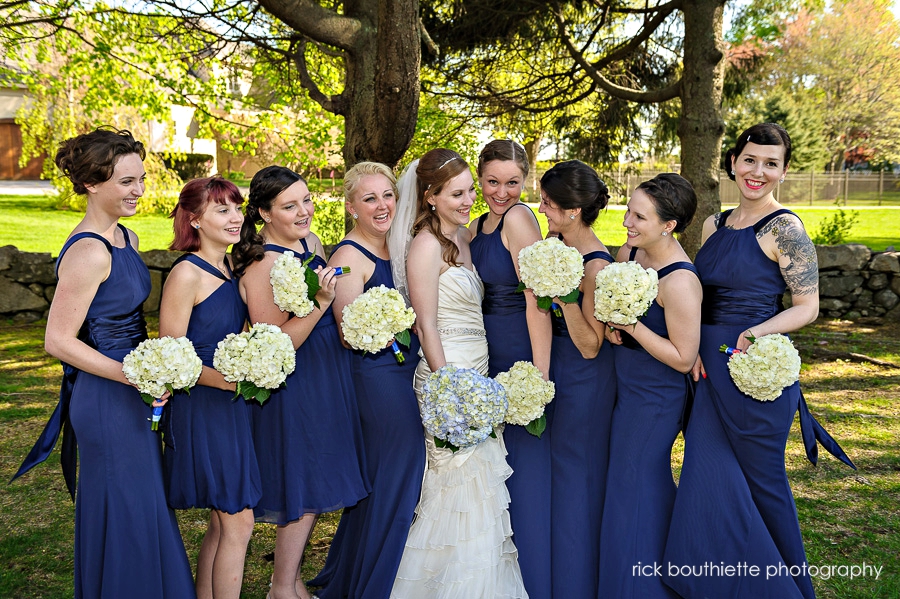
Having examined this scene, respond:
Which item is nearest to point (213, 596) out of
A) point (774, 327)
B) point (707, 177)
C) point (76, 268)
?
point (76, 268)

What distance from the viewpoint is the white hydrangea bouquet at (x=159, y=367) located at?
3.47m

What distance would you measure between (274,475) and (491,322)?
61.5 inches

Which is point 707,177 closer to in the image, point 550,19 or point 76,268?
point 550,19

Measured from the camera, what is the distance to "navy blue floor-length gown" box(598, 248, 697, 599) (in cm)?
410

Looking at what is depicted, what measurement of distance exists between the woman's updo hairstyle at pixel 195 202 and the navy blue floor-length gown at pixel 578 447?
2014mm

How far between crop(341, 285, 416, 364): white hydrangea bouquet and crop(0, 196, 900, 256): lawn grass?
14.8 metres

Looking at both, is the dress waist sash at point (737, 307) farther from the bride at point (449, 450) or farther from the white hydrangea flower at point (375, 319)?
the white hydrangea flower at point (375, 319)

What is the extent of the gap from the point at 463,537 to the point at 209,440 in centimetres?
148

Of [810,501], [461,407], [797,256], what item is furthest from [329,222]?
[797,256]

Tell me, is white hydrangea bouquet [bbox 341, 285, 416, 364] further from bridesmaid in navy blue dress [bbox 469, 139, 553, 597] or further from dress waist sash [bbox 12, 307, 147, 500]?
dress waist sash [bbox 12, 307, 147, 500]

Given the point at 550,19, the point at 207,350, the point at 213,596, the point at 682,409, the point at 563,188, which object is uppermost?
the point at 550,19

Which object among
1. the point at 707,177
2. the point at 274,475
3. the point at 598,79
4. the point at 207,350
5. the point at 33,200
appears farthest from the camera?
the point at 33,200

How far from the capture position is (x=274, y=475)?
13.9 ft

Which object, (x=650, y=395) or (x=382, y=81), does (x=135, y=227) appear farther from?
(x=650, y=395)
